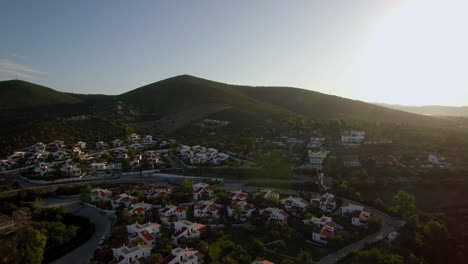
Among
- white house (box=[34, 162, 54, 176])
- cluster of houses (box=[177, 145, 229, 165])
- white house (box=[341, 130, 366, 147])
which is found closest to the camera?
white house (box=[34, 162, 54, 176])

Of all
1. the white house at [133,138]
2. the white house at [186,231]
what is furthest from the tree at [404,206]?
the white house at [133,138]

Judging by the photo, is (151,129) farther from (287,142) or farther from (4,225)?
(4,225)

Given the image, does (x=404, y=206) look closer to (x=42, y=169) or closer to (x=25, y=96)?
(x=42, y=169)

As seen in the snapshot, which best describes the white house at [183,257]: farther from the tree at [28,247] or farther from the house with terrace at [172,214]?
the tree at [28,247]

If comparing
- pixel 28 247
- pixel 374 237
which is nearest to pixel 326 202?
pixel 374 237

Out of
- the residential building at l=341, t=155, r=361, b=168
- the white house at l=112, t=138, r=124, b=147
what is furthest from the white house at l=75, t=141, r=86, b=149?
the residential building at l=341, t=155, r=361, b=168

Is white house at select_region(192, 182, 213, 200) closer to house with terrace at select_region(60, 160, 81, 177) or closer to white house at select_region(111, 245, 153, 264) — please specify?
white house at select_region(111, 245, 153, 264)
